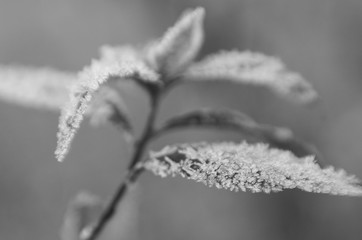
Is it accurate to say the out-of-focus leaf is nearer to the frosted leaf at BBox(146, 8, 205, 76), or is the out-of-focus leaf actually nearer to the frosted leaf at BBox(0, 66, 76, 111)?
the frosted leaf at BBox(0, 66, 76, 111)

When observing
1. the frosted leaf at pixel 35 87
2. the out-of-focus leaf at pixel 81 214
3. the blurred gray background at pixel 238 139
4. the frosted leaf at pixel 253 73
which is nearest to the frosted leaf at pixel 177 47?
the frosted leaf at pixel 253 73

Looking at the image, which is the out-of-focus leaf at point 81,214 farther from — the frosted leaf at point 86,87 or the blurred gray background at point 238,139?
the blurred gray background at point 238,139

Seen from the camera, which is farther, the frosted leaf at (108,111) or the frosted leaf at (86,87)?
the frosted leaf at (108,111)

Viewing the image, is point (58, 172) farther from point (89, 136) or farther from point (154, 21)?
point (154, 21)

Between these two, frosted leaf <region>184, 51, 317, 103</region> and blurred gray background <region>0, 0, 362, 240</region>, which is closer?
frosted leaf <region>184, 51, 317, 103</region>

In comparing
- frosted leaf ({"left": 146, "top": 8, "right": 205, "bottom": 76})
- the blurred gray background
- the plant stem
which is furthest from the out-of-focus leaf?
the blurred gray background

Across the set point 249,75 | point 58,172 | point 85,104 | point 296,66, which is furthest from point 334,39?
point 85,104
